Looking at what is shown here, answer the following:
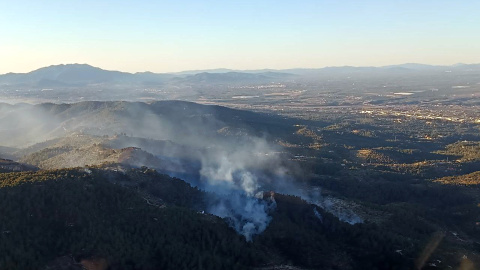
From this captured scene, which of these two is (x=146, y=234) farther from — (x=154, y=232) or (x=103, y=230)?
(x=103, y=230)

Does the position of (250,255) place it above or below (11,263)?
below

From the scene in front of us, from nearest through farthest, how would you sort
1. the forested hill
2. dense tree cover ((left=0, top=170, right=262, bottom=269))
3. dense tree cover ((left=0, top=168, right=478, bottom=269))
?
1. dense tree cover ((left=0, top=170, right=262, bottom=269))
2. the forested hill
3. dense tree cover ((left=0, top=168, right=478, bottom=269))

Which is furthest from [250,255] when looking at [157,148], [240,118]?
[240,118]

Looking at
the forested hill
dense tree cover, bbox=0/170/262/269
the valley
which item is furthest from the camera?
the valley

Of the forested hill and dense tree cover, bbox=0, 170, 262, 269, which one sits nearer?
dense tree cover, bbox=0, 170, 262, 269

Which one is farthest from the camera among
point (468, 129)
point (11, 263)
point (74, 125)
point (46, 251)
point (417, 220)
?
point (468, 129)

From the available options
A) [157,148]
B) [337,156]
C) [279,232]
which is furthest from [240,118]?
[279,232]

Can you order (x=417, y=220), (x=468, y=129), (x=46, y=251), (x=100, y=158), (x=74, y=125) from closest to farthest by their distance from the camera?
1. (x=46, y=251)
2. (x=417, y=220)
3. (x=100, y=158)
4. (x=74, y=125)
5. (x=468, y=129)

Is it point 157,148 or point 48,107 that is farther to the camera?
point 48,107

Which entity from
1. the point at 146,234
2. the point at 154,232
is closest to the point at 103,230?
the point at 146,234

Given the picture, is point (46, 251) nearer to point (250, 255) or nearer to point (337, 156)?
point (250, 255)

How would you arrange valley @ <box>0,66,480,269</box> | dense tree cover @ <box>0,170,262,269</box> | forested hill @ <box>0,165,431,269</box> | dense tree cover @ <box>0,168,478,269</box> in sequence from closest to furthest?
dense tree cover @ <box>0,170,262,269</box> → forested hill @ <box>0,165,431,269</box> → dense tree cover @ <box>0,168,478,269</box> → valley @ <box>0,66,480,269</box>
